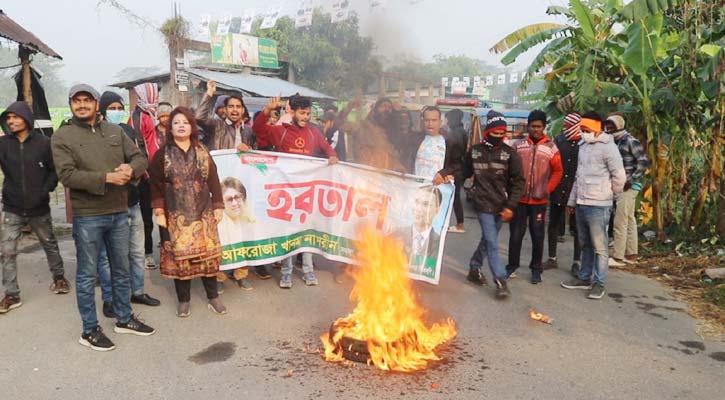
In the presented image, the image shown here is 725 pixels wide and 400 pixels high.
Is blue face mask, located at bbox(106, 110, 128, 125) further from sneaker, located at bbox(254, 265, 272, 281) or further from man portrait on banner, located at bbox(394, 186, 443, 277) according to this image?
man portrait on banner, located at bbox(394, 186, 443, 277)

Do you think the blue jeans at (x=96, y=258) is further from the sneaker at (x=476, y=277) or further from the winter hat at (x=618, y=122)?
the winter hat at (x=618, y=122)

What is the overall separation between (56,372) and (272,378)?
5.09 feet

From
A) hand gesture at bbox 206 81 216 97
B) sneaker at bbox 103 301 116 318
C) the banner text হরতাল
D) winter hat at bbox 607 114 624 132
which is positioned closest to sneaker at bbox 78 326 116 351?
sneaker at bbox 103 301 116 318

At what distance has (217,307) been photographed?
15.8 ft

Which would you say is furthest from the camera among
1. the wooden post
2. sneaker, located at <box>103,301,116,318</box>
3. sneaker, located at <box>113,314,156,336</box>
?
the wooden post

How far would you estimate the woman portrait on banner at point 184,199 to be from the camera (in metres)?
4.45

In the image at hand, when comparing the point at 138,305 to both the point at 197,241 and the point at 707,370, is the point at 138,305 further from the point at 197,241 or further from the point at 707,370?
the point at 707,370

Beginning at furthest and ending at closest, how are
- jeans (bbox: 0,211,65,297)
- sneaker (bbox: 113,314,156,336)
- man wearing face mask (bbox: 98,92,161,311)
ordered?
1. man wearing face mask (bbox: 98,92,161,311)
2. jeans (bbox: 0,211,65,297)
3. sneaker (bbox: 113,314,156,336)

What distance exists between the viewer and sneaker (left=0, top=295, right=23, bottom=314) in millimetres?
4758

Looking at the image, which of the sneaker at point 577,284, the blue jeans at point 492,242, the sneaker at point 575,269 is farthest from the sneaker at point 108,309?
the sneaker at point 575,269

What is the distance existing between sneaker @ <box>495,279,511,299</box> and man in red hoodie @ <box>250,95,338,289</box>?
196cm

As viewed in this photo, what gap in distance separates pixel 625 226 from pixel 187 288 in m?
5.28

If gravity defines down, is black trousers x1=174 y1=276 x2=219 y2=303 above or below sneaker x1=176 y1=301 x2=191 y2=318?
above

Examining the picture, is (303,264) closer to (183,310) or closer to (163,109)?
(183,310)
